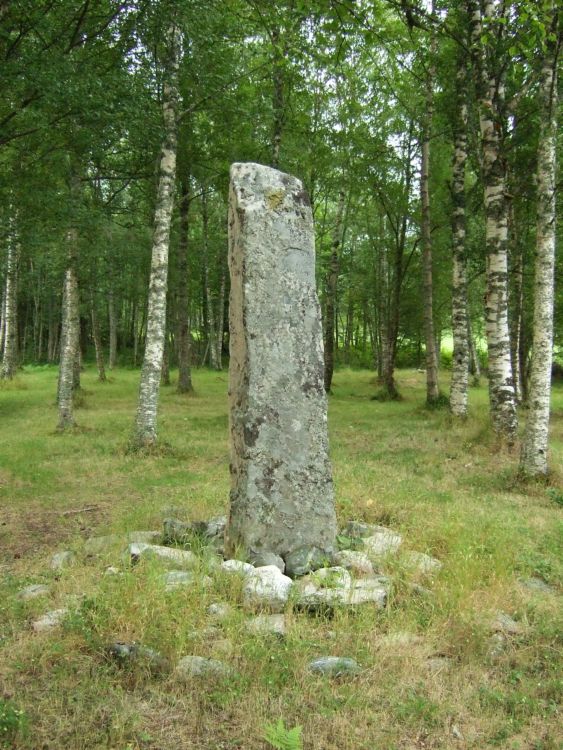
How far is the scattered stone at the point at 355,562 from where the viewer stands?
5176mm

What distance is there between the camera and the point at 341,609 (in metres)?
4.39

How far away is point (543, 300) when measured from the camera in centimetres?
873

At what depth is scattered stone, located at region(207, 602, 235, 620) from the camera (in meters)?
4.15

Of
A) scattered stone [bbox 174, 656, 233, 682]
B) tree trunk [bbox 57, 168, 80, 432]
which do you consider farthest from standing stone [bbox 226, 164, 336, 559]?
tree trunk [bbox 57, 168, 80, 432]

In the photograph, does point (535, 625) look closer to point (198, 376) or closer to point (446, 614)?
point (446, 614)

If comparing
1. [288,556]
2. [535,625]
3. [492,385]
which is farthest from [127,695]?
[492,385]

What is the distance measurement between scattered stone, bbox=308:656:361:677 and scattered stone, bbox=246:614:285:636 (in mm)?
381

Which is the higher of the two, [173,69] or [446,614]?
[173,69]

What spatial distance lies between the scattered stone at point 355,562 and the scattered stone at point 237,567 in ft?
3.09

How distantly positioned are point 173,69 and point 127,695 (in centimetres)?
1187

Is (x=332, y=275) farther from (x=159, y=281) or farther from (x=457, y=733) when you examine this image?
(x=457, y=733)

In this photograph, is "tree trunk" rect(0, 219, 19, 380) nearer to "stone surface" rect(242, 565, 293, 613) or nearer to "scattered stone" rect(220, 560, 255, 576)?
"scattered stone" rect(220, 560, 255, 576)

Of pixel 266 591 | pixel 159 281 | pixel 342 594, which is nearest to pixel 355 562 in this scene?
pixel 342 594

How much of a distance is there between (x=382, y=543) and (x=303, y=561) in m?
0.91
